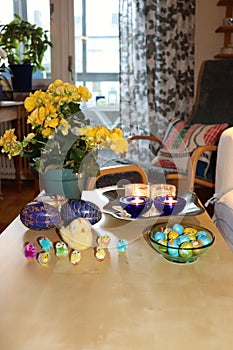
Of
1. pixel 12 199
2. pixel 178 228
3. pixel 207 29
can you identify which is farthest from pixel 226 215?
pixel 207 29

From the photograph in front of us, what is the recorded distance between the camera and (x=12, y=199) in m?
3.28

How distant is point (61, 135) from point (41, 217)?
26 centimetres

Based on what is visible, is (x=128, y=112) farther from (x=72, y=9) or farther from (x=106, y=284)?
(x=106, y=284)

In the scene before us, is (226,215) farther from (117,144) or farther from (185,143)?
(185,143)

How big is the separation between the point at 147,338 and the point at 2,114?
2596 mm

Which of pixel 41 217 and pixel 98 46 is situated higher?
pixel 98 46

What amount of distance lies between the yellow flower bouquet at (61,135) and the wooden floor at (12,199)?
4.58ft

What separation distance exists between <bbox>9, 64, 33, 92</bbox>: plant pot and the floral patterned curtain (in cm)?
79

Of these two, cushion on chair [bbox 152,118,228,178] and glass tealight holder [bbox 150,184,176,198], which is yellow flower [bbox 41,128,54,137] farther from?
cushion on chair [bbox 152,118,228,178]

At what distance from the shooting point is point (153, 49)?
347 centimetres

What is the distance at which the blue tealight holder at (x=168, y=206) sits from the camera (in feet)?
4.63

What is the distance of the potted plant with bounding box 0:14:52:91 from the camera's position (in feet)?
11.5

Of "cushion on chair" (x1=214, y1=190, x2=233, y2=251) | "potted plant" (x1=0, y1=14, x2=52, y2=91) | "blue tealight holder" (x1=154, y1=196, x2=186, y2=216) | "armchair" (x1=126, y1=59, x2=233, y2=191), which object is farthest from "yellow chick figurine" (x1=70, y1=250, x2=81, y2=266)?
"potted plant" (x1=0, y1=14, x2=52, y2=91)

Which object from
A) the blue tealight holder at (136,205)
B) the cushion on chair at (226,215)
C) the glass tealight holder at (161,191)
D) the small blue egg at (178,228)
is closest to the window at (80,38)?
the cushion on chair at (226,215)
